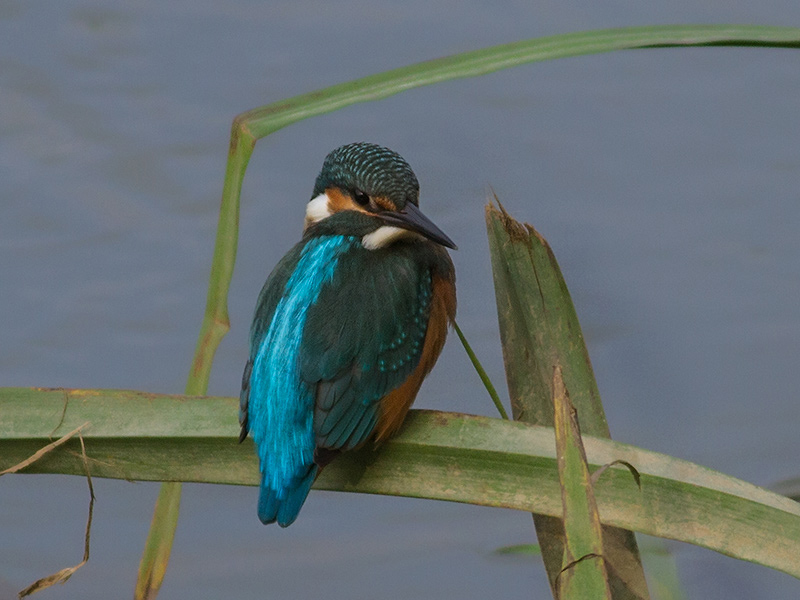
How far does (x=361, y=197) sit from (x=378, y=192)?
6 centimetres

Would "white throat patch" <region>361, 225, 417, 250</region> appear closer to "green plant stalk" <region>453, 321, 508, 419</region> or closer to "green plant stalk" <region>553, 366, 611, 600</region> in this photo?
"green plant stalk" <region>453, 321, 508, 419</region>

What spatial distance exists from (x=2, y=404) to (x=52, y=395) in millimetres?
62

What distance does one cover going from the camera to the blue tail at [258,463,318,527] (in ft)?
4.22

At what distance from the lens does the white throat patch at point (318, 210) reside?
1673mm

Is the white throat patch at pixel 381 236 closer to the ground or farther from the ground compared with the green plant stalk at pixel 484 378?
farther from the ground

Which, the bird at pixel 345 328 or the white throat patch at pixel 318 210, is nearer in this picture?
the bird at pixel 345 328

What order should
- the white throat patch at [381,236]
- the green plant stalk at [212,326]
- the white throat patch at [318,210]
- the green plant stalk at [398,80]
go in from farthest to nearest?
the white throat patch at [318,210]
the white throat patch at [381,236]
the green plant stalk at [212,326]
the green plant stalk at [398,80]

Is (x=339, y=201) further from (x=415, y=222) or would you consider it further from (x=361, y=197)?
(x=415, y=222)

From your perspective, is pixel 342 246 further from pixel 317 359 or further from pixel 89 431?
pixel 89 431

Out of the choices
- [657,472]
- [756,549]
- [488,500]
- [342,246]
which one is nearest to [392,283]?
[342,246]

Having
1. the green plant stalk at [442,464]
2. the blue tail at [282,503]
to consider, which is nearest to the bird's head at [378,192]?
the green plant stalk at [442,464]

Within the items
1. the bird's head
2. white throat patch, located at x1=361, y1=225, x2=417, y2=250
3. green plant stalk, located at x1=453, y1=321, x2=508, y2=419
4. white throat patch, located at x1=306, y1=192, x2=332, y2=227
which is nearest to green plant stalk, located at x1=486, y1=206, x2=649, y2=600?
green plant stalk, located at x1=453, y1=321, x2=508, y2=419

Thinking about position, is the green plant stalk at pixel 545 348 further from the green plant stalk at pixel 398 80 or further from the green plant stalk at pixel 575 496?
the green plant stalk at pixel 575 496

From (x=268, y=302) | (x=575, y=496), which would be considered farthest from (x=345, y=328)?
(x=575, y=496)
